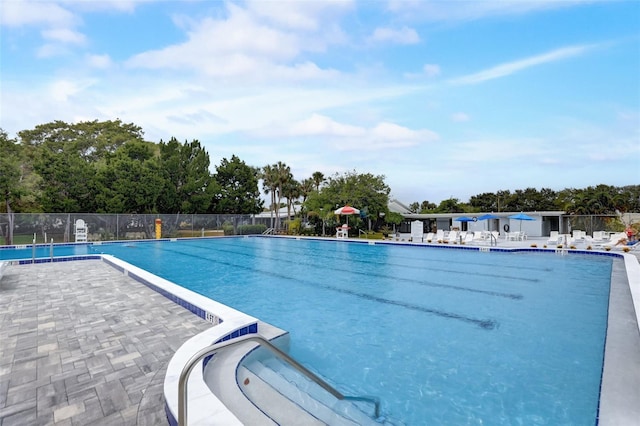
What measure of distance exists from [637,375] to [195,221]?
78.9 ft

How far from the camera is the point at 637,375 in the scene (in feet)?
11.3

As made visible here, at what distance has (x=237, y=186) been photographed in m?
33.3

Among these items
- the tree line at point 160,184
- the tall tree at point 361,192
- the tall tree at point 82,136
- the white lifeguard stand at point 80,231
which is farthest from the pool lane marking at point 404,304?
the tall tree at point 82,136

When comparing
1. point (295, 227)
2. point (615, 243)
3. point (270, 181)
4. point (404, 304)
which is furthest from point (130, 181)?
point (615, 243)

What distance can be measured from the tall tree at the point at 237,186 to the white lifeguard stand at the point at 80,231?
42.2 ft

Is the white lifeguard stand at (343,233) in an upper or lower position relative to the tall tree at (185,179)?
lower

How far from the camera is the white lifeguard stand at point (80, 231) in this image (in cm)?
1916

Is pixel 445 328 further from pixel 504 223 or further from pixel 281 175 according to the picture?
pixel 281 175

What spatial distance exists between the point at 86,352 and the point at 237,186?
99.6 ft

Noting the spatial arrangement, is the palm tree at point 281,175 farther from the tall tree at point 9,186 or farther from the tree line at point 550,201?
the tall tree at point 9,186

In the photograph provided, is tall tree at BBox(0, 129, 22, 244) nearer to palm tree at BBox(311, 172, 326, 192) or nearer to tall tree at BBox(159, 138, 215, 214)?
tall tree at BBox(159, 138, 215, 214)

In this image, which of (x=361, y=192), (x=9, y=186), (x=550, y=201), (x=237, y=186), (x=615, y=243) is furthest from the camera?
(x=550, y=201)

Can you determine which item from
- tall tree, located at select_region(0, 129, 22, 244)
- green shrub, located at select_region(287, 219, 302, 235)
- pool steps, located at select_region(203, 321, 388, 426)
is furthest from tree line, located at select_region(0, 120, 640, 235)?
pool steps, located at select_region(203, 321, 388, 426)

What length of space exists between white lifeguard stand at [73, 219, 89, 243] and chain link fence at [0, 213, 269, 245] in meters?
0.76
